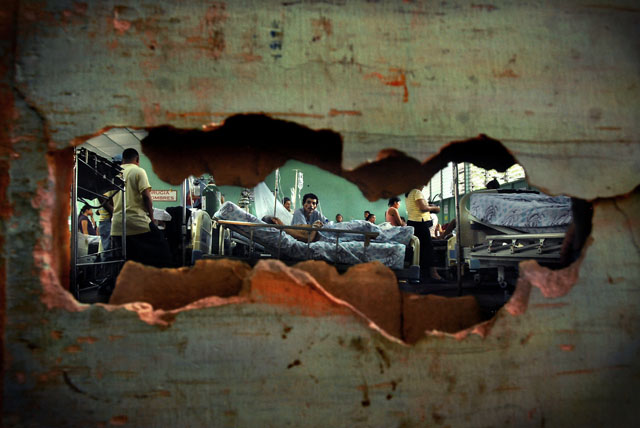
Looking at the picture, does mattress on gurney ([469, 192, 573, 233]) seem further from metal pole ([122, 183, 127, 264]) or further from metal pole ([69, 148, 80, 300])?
metal pole ([69, 148, 80, 300])

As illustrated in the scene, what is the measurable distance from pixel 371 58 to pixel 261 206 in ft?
23.9

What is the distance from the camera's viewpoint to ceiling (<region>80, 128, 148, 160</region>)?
8.80 metres

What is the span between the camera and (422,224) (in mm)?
6168

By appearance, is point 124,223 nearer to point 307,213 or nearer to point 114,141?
point 307,213

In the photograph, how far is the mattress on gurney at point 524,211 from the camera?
4.65 metres

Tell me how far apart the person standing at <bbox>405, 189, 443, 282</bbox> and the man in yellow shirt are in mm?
3887

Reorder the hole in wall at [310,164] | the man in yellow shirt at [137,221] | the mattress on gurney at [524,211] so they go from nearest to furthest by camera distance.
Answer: the hole in wall at [310,164] < the man in yellow shirt at [137,221] < the mattress on gurney at [524,211]

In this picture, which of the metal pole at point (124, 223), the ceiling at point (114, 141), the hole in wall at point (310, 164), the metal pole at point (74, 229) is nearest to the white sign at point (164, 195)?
the ceiling at point (114, 141)

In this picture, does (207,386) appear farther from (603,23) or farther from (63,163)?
(603,23)

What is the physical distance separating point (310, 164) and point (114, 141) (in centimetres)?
927

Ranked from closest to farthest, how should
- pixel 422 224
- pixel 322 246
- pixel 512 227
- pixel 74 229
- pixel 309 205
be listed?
pixel 74 229 < pixel 322 246 < pixel 512 227 < pixel 309 205 < pixel 422 224

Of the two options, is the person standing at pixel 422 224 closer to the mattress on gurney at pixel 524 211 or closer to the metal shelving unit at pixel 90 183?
the mattress on gurney at pixel 524 211

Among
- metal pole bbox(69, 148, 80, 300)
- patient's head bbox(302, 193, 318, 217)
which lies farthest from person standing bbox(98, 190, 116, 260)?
patient's head bbox(302, 193, 318, 217)

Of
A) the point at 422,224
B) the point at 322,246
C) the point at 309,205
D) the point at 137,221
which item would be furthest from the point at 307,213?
the point at 137,221
